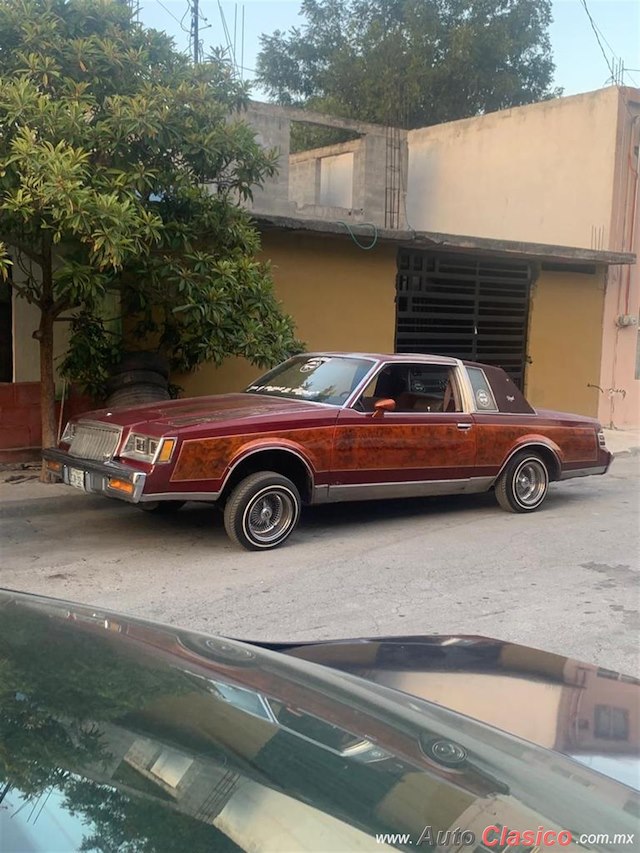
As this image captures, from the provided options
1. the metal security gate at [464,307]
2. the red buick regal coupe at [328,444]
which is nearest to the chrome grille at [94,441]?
the red buick regal coupe at [328,444]

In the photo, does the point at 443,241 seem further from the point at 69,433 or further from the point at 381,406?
the point at 69,433

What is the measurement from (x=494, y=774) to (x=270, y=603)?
12.8ft

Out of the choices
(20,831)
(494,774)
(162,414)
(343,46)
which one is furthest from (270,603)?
(343,46)

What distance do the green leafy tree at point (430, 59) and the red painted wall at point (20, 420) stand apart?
2281 centimetres

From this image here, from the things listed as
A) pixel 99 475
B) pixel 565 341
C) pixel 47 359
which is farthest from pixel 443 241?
pixel 99 475

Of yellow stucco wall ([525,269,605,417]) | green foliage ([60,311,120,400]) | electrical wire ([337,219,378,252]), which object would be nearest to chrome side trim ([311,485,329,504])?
green foliage ([60,311,120,400])

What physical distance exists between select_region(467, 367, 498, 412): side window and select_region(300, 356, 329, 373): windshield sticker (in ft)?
5.08

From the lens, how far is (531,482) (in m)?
8.95

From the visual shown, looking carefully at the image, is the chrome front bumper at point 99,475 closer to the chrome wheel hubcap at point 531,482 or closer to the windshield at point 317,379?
the windshield at point 317,379

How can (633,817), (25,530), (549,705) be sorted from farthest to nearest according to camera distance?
(25,530) < (549,705) < (633,817)

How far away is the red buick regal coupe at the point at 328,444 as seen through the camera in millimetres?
6641

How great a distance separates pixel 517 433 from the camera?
8641mm

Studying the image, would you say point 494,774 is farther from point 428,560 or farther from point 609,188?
point 609,188

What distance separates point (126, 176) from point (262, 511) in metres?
3.30
